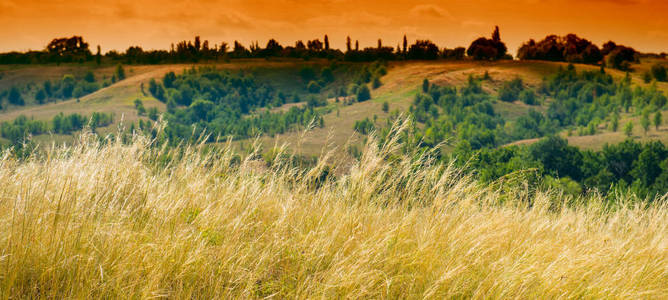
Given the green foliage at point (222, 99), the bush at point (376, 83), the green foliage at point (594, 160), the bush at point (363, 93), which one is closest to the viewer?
the green foliage at point (594, 160)

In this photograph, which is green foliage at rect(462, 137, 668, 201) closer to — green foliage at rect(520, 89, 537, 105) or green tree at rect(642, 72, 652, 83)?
green foliage at rect(520, 89, 537, 105)

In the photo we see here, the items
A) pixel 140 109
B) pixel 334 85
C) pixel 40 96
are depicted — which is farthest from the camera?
pixel 334 85

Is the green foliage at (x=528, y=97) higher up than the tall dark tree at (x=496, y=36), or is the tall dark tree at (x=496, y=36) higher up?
the tall dark tree at (x=496, y=36)

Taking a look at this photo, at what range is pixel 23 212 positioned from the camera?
3.09 m

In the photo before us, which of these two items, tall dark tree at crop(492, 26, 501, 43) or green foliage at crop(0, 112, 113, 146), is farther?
tall dark tree at crop(492, 26, 501, 43)

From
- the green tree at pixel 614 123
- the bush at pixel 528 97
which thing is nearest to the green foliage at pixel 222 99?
the bush at pixel 528 97

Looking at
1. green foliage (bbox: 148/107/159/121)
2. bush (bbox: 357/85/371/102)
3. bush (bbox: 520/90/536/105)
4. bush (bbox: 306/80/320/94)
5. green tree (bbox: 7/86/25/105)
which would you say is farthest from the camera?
bush (bbox: 306/80/320/94)

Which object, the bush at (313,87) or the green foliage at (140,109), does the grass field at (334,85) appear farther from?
the bush at (313,87)

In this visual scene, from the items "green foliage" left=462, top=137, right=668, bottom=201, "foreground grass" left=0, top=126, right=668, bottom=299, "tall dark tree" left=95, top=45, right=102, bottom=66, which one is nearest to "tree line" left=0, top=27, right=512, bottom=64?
"tall dark tree" left=95, top=45, right=102, bottom=66

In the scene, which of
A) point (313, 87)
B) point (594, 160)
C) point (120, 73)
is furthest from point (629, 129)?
point (120, 73)

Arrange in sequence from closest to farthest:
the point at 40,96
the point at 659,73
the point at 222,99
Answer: the point at 659,73 → the point at 40,96 → the point at 222,99

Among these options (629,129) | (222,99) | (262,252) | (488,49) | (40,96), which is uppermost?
(488,49)

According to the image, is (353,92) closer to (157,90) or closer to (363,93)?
(363,93)

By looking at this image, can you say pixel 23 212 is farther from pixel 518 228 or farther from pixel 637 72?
pixel 637 72
